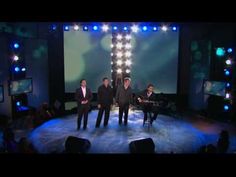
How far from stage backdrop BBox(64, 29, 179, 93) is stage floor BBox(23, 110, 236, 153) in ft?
6.93

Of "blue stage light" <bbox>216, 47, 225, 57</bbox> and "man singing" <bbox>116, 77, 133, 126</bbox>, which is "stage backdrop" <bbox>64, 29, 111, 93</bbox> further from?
"blue stage light" <bbox>216, 47, 225, 57</bbox>

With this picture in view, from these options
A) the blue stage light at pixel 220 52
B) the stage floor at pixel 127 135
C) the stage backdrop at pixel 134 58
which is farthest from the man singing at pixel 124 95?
the blue stage light at pixel 220 52

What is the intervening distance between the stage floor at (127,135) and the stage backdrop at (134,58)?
211cm

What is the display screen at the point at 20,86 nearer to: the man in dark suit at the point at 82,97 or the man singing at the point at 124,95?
the man in dark suit at the point at 82,97

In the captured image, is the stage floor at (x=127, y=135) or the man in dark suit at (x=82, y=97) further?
the man in dark suit at (x=82, y=97)

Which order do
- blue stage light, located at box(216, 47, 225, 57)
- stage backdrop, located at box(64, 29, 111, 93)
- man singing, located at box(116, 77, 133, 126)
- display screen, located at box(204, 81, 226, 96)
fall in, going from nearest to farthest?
man singing, located at box(116, 77, 133, 126) → display screen, located at box(204, 81, 226, 96) → blue stage light, located at box(216, 47, 225, 57) → stage backdrop, located at box(64, 29, 111, 93)

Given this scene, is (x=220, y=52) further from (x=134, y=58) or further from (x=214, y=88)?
(x=134, y=58)

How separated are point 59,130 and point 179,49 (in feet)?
18.2

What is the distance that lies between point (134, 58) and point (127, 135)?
418 centimetres

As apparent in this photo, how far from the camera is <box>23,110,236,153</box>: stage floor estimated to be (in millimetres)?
6133

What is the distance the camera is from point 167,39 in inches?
403

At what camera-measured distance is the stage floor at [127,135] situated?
241 inches

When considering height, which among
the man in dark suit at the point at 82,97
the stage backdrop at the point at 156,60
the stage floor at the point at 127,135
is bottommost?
the stage floor at the point at 127,135

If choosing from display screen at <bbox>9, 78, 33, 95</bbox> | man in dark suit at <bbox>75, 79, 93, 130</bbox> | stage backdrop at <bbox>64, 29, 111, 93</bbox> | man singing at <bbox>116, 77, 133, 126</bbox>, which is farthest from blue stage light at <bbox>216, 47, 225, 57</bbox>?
display screen at <bbox>9, 78, 33, 95</bbox>
